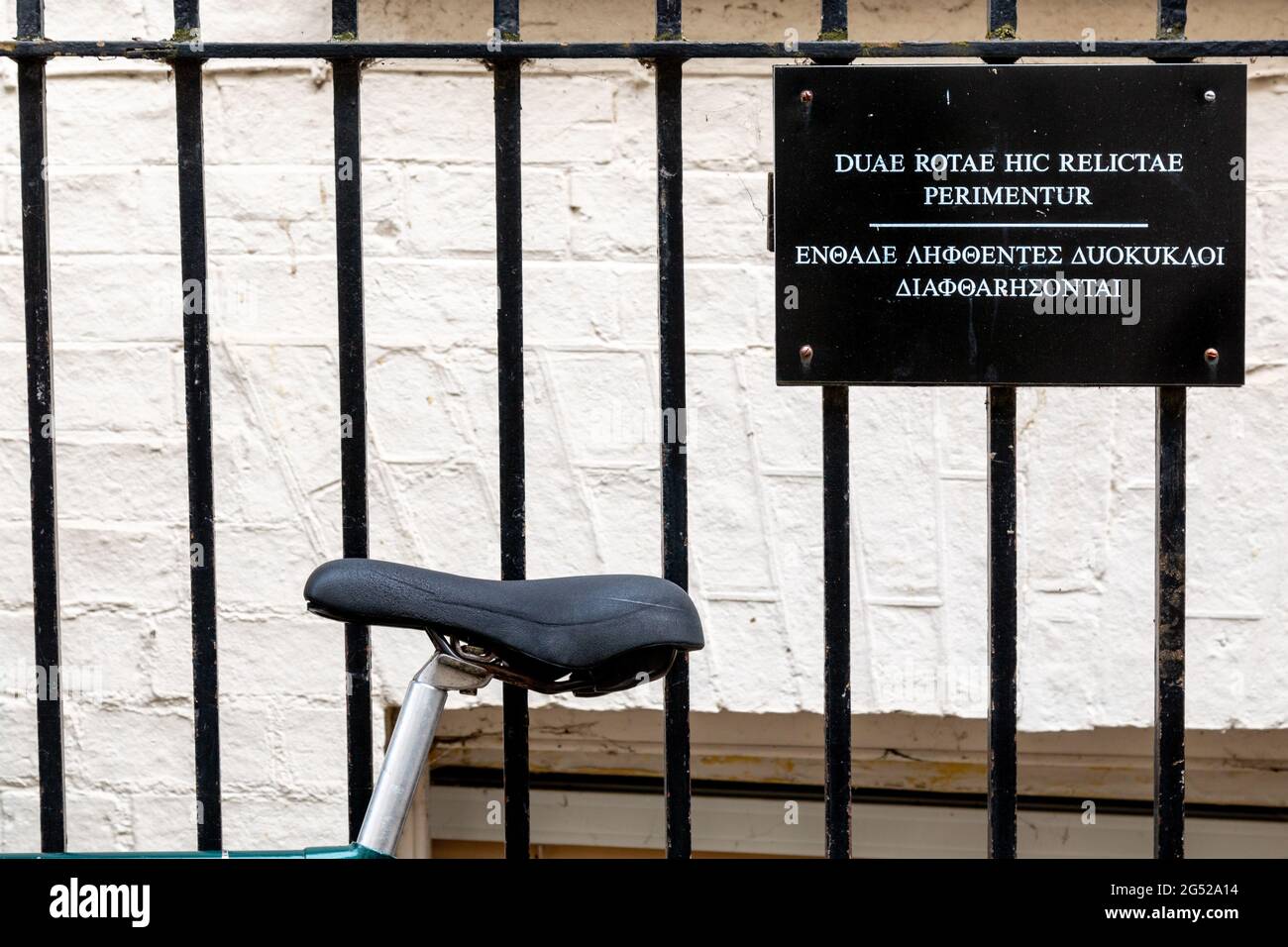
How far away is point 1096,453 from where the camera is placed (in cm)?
240

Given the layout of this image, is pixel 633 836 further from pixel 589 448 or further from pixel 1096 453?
pixel 1096 453

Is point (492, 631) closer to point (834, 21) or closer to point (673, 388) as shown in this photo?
point (673, 388)

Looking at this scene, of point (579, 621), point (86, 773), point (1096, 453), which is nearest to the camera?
point (579, 621)

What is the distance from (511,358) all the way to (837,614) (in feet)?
1.76

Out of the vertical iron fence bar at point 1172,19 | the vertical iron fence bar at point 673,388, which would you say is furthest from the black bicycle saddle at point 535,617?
the vertical iron fence bar at point 1172,19

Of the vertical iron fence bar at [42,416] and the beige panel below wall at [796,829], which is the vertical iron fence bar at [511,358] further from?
the beige panel below wall at [796,829]

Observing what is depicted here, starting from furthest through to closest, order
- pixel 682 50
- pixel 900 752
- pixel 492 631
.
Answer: pixel 900 752 → pixel 682 50 → pixel 492 631

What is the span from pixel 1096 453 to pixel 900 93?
1.18 m

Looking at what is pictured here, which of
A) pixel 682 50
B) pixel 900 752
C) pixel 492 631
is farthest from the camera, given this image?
pixel 900 752

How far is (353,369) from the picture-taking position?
1554mm

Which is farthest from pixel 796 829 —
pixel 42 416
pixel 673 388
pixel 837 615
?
pixel 42 416

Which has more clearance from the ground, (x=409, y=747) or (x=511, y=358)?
(x=511, y=358)

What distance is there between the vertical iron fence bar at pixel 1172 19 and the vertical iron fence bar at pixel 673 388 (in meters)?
0.60
